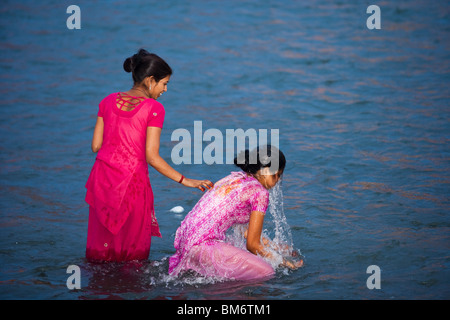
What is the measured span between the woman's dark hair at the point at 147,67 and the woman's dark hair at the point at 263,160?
2.93ft

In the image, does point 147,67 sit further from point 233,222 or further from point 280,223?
point 280,223

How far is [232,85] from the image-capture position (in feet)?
39.0

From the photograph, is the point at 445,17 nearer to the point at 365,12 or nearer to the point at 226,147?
the point at 365,12

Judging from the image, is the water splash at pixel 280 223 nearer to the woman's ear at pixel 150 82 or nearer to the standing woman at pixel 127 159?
the standing woman at pixel 127 159

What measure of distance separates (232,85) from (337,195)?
4.82 metres

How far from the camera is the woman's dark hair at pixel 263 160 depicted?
509 cm

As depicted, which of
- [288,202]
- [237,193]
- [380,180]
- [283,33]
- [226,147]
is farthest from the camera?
[283,33]

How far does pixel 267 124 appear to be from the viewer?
1006 cm

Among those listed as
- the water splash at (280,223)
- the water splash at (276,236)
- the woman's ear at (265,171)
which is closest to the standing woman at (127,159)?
the woman's ear at (265,171)

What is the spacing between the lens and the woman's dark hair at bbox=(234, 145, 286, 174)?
5.09m

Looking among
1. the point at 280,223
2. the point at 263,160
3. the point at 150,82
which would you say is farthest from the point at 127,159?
the point at 280,223

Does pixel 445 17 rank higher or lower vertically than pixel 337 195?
higher

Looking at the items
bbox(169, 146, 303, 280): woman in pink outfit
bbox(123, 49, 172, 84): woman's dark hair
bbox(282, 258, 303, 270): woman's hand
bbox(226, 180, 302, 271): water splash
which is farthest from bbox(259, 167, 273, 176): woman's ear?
bbox(123, 49, 172, 84): woman's dark hair

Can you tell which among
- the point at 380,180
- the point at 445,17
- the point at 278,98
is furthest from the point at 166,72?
the point at 445,17
